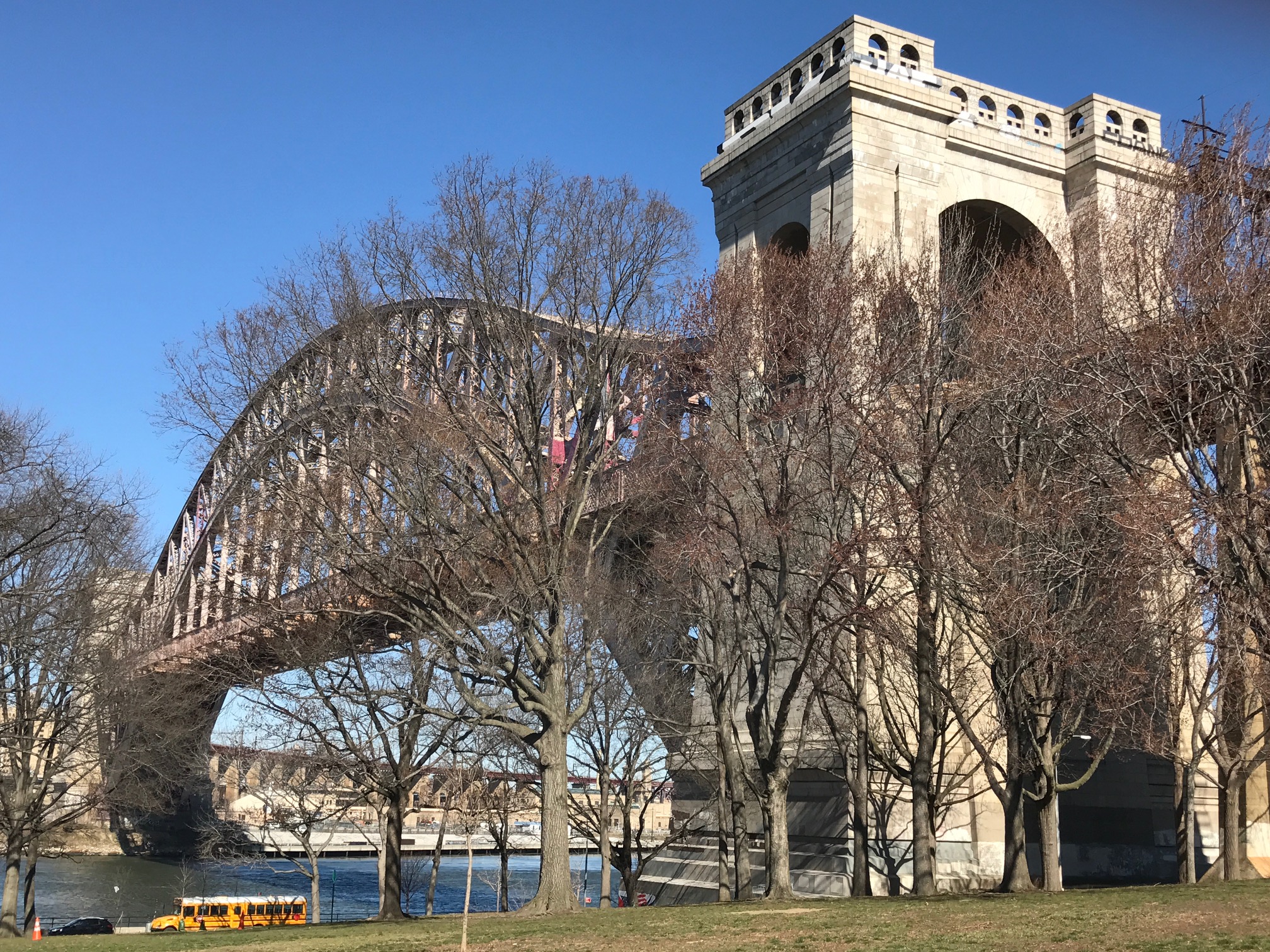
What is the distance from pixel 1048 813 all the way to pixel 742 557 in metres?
6.96

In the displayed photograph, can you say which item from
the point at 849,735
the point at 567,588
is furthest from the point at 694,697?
the point at 567,588

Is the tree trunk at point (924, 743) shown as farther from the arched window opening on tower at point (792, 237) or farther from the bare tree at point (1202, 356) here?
the arched window opening on tower at point (792, 237)

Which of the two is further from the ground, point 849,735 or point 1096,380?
point 1096,380

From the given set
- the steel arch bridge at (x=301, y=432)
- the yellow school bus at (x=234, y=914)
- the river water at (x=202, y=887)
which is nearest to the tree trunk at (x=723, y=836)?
the steel arch bridge at (x=301, y=432)

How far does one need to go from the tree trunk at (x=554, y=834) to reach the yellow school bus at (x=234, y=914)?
30.8 metres

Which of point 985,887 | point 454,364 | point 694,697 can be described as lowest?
point 985,887

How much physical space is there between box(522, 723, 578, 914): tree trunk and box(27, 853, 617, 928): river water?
34.1 m

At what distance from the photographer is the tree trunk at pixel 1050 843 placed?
21.0 m

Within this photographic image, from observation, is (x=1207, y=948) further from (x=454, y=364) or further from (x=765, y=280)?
(x=454, y=364)

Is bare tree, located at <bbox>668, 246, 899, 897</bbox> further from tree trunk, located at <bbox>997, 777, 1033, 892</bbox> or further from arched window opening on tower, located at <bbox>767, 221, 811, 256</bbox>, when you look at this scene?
arched window opening on tower, located at <bbox>767, 221, 811, 256</bbox>

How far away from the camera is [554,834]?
2103 centimetres

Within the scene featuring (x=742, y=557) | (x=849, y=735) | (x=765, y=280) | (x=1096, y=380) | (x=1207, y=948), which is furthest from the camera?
(x=849, y=735)

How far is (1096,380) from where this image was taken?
17.8 m

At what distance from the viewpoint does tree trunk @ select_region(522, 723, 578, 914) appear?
21016mm
